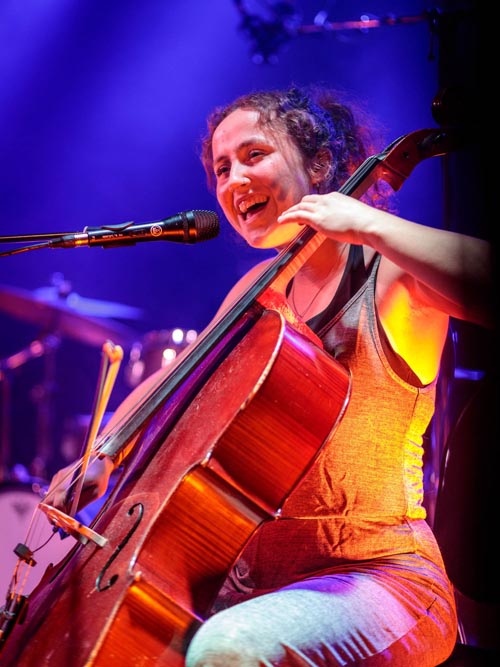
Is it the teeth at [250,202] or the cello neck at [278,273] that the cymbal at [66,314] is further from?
the cello neck at [278,273]

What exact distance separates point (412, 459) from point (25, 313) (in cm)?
376

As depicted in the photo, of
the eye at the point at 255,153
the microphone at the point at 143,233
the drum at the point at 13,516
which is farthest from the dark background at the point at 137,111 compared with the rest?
the microphone at the point at 143,233

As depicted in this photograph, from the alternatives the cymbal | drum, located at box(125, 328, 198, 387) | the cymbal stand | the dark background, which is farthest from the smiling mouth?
the cymbal stand

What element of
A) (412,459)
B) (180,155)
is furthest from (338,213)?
(180,155)

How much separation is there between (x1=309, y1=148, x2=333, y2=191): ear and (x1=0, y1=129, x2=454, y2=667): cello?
2.30 ft

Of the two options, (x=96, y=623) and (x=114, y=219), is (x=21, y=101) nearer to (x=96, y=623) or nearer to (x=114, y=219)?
(x=114, y=219)

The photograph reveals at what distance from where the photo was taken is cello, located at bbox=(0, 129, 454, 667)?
116 centimetres

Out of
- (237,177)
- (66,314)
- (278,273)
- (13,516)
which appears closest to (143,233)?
(278,273)

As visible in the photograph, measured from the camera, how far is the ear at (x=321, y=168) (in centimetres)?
205

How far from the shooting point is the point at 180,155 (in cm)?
Answer: 469

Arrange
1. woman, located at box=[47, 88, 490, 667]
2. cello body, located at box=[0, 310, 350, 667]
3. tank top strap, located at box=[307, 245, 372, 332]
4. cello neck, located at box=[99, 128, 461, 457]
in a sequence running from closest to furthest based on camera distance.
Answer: cello body, located at box=[0, 310, 350, 667] < woman, located at box=[47, 88, 490, 667] < cello neck, located at box=[99, 128, 461, 457] < tank top strap, located at box=[307, 245, 372, 332]

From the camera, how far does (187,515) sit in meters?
1.23

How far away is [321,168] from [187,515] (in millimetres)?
1203

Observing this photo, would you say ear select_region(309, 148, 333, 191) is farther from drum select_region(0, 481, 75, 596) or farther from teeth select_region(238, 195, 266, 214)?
drum select_region(0, 481, 75, 596)
